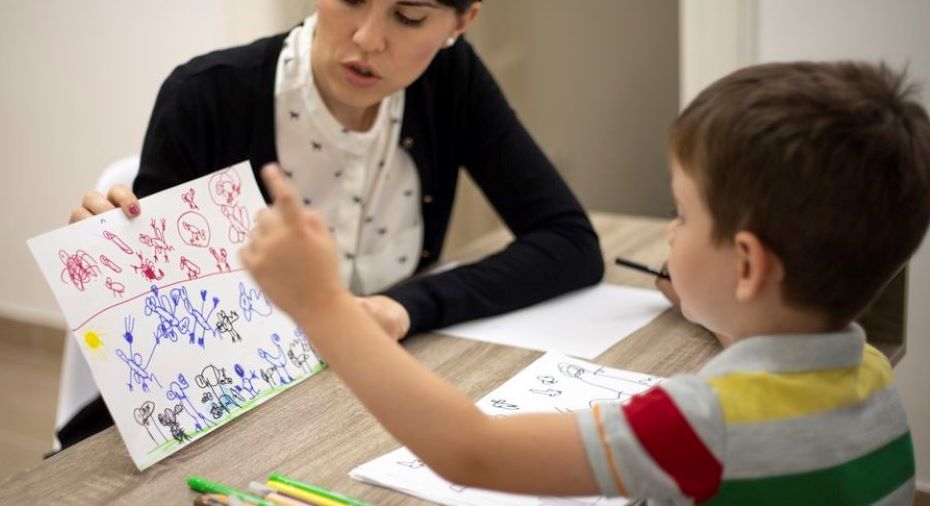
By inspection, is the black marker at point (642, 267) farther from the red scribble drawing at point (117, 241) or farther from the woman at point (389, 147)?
the red scribble drawing at point (117, 241)

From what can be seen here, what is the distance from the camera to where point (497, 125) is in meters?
1.59

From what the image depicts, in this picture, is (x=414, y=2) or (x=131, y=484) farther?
(x=414, y=2)

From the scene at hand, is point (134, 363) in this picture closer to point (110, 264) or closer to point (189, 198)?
point (110, 264)

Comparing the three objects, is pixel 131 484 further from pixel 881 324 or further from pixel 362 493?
pixel 881 324

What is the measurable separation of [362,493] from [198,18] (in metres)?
1.92

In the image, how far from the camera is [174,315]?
106 centimetres

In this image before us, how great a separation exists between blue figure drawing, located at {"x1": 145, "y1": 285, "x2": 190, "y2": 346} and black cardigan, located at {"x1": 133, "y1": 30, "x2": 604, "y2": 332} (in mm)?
307

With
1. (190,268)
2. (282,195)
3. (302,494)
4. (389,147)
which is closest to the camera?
(282,195)

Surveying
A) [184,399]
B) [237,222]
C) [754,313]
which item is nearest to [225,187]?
[237,222]

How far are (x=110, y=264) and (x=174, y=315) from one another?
9cm

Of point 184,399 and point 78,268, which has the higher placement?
point 78,268

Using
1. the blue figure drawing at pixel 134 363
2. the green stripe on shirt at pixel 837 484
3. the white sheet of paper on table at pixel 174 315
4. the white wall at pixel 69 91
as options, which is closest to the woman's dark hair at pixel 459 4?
the white sheet of paper on table at pixel 174 315

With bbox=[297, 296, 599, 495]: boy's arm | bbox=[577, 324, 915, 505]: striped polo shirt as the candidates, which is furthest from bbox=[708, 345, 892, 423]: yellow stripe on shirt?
bbox=[297, 296, 599, 495]: boy's arm

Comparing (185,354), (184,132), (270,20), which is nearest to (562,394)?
(185,354)
